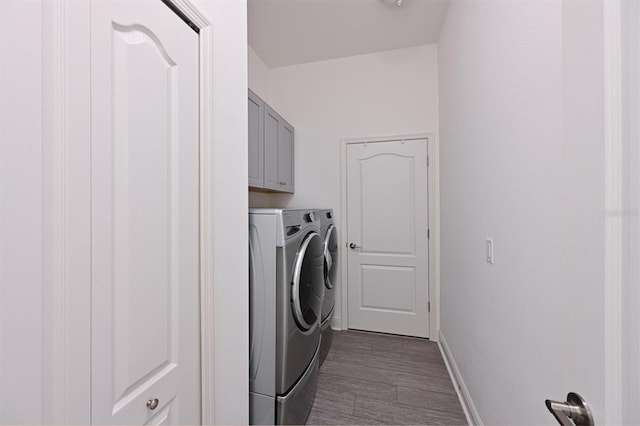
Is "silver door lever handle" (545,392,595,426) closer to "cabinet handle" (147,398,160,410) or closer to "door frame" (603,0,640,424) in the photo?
"door frame" (603,0,640,424)

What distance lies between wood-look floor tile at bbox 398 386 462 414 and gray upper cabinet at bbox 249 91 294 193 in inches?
73.8

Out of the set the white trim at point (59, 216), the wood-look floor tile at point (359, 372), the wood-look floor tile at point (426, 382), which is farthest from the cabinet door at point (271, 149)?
the wood-look floor tile at point (426, 382)

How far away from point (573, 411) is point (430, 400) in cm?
165

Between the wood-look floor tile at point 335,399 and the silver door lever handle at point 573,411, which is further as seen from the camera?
the wood-look floor tile at point 335,399

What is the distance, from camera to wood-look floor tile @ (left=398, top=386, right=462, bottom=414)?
171 cm

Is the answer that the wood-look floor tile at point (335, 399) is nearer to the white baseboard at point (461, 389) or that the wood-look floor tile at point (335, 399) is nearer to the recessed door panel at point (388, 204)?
the white baseboard at point (461, 389)

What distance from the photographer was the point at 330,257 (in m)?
2.50

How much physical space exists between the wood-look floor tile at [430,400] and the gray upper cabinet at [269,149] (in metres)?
1.88

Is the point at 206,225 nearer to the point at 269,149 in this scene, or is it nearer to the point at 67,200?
the point at 67,200

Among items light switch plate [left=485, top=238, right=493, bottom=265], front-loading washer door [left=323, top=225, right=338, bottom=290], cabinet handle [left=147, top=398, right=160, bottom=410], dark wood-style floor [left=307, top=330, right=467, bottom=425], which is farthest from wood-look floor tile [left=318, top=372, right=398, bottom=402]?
cabinet handle [left=147, top=398, right=160, bottom=410]

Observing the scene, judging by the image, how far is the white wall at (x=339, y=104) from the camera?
8.67 ft

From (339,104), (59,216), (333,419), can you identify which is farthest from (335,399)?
(339,104)

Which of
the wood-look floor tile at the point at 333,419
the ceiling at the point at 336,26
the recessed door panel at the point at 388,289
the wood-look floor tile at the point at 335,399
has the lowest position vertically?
the wood-look floor tile at the point at 333,419

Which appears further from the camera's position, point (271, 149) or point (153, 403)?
point (271, 149)
